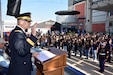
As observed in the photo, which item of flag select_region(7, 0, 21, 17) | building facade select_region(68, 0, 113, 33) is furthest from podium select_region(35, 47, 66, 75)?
building facade select_region(68, 0, 113, 33)

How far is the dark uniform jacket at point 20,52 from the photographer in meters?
3.54

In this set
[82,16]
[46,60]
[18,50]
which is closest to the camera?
[18,50]

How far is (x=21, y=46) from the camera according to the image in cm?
353

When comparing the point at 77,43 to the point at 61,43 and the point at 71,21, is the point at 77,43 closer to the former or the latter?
the point at 61,43

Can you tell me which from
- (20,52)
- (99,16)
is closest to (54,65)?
(20,52)

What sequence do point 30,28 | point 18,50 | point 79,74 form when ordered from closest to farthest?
point 18,50 < point 30,28 < point 79,74

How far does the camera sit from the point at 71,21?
5322 centimetres

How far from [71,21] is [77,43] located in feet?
118

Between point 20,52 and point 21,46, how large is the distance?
9 cm

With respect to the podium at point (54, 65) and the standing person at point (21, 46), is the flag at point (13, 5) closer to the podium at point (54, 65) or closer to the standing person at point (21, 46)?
the podium at point (54, 65)

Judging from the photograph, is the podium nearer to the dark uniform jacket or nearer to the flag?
the dark uniform jacket

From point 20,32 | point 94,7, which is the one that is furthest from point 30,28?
point 94,7

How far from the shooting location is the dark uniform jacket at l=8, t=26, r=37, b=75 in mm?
3543

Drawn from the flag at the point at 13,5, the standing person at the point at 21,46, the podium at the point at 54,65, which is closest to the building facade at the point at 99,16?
the flag at the point at 13,5
